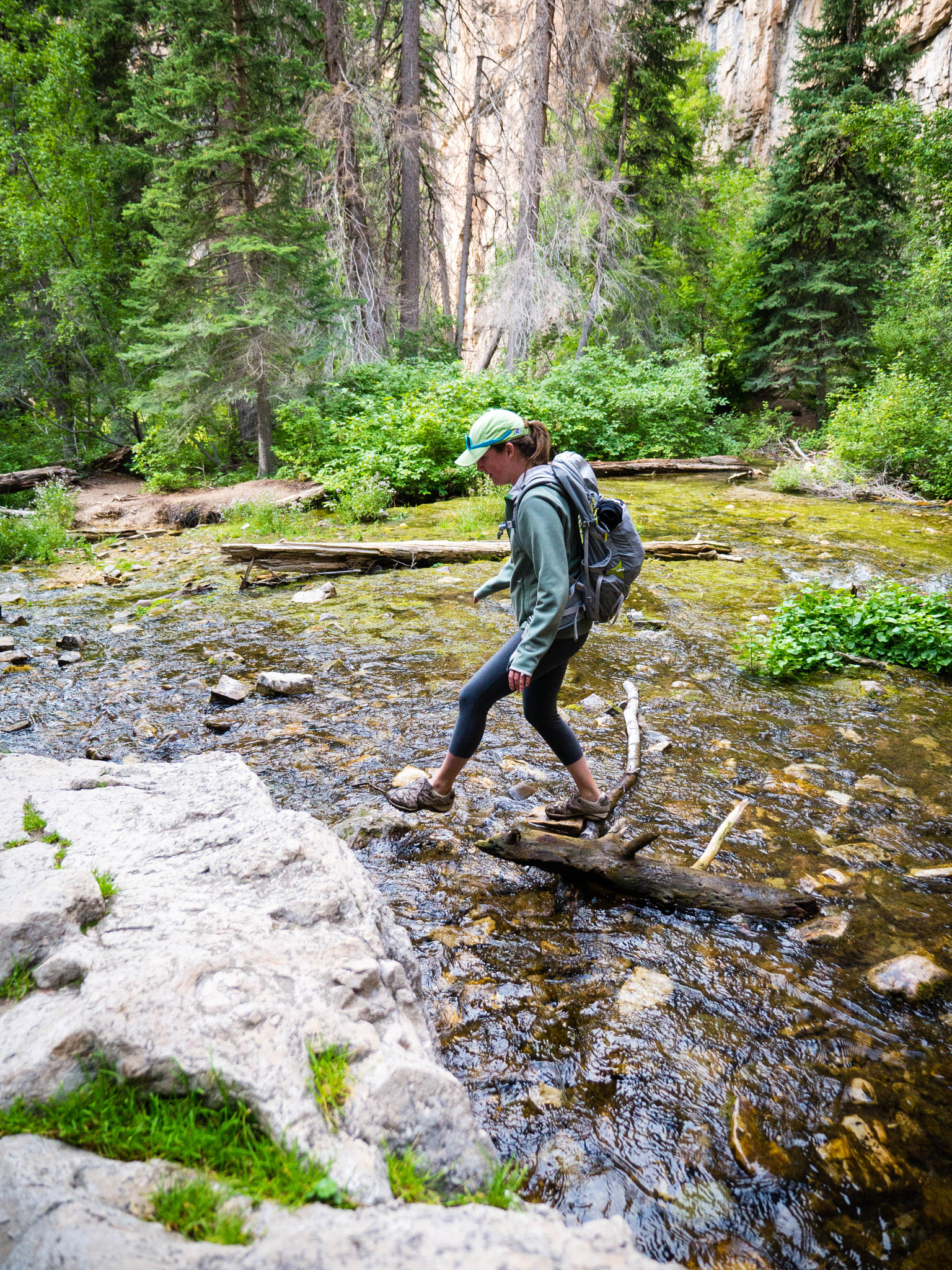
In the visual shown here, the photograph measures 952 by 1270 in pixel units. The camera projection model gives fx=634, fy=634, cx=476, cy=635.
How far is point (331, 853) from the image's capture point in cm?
229

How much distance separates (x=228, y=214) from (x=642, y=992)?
1514 cm

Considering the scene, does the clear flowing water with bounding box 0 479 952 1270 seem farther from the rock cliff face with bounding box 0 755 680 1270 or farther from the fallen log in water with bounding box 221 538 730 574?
the fallen log in water with bounding box 221 538 730 574

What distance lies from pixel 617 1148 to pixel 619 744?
272 cm

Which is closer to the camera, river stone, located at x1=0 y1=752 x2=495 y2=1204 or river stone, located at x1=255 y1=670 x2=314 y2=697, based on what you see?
river stone, located at x1=0 y1=752 x2=495 y2=1204

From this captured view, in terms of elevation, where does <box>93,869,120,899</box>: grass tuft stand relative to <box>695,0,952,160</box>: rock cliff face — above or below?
below

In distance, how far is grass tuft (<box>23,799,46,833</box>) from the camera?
2.35 meters

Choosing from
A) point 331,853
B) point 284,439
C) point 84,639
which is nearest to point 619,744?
point 331,853

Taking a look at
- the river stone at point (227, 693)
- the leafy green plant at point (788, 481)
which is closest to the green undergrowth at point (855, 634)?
the river stone at point (227, 693)

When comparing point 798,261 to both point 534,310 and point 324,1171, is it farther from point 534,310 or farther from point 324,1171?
point 324,1171

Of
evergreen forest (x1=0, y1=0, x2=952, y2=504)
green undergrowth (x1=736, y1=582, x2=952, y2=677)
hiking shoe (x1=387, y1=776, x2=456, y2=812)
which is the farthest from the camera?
evergreen forest (x1=0, y1=0, x2=952, y2=504)

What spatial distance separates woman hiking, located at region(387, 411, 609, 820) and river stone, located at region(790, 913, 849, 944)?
107 cm

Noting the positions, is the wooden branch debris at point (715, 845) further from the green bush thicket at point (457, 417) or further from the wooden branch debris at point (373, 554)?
the green bush thicket at point (457, 417)

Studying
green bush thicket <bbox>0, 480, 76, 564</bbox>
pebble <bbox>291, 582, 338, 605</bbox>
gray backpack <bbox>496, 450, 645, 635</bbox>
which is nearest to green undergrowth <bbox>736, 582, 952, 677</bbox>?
gray backpack <bbox>496, 450, 645, 635</bbox>

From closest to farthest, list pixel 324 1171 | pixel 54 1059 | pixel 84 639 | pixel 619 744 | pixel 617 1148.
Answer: pixel 324 1171, pixel 54 1059, pixel 617 1148, pixel 619 744, pixel 84 639
